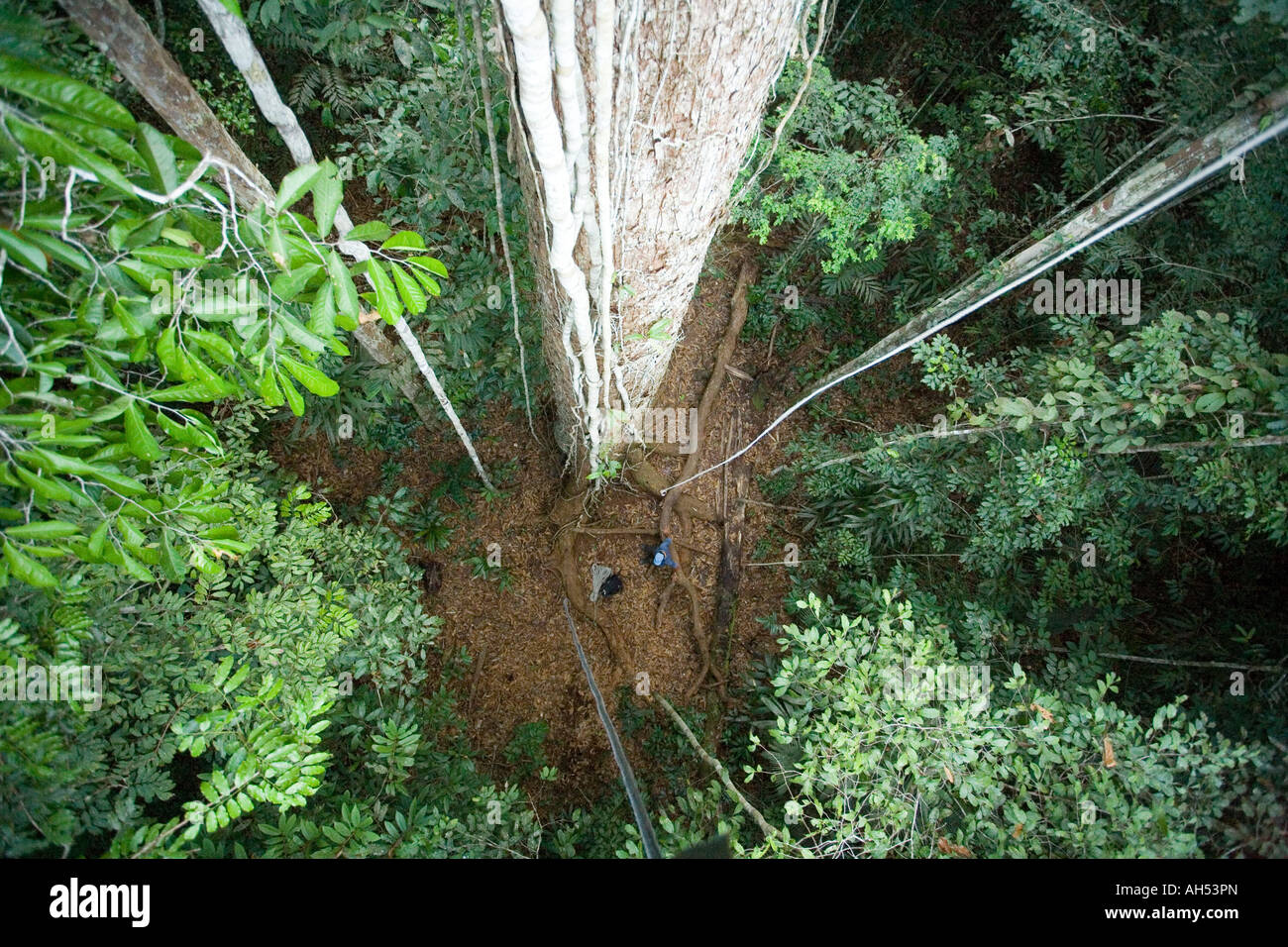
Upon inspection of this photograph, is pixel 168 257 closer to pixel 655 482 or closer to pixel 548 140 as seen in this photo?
pixel 548 140

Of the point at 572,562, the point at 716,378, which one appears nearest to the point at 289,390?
the point at 572,562

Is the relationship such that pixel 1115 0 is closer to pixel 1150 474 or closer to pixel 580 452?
pixel 1150 474

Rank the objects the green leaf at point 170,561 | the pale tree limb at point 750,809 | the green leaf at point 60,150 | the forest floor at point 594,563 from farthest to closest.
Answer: the forest floor at point 594,563
the pale tree limb at point 750,809
the green leaf at point 170,561
the green leaf at point 60,150

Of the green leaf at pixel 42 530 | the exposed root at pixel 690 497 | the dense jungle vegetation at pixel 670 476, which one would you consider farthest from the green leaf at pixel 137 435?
the exposed root at pixel 690 497

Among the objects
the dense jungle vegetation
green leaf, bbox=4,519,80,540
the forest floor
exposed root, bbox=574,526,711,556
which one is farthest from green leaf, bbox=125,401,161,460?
exposed root, bbox=574,526,711,556

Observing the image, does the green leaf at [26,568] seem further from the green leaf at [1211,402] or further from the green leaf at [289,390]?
the green leaf at [1211,402]

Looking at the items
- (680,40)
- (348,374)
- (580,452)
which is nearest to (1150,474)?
(580,452)
